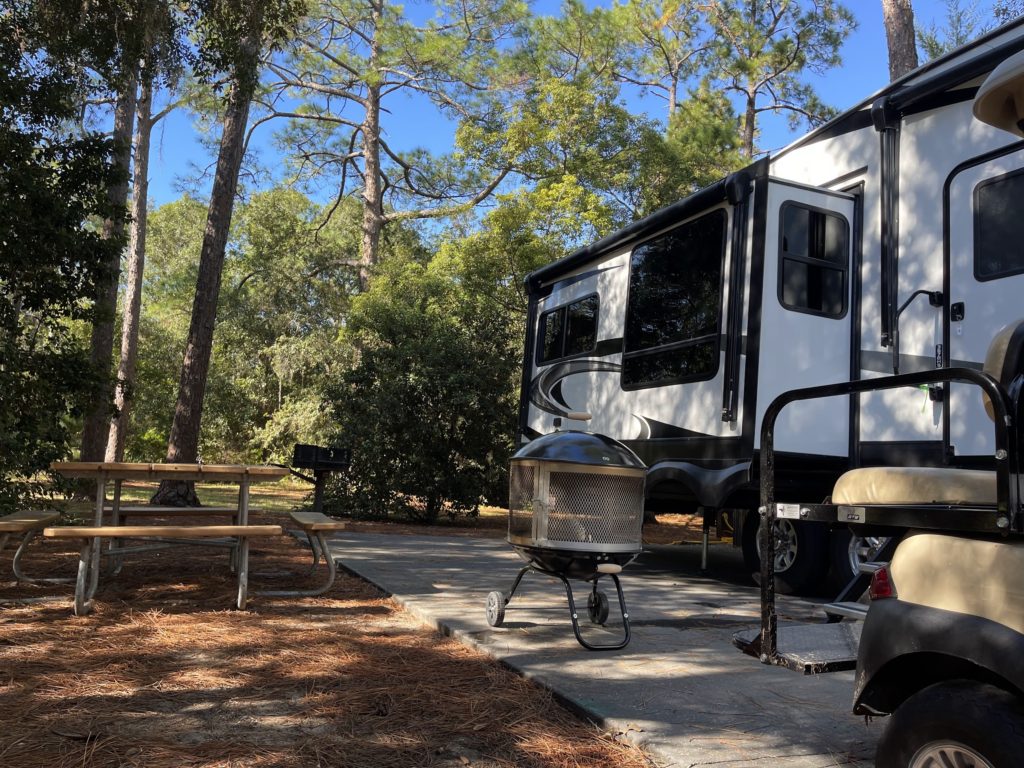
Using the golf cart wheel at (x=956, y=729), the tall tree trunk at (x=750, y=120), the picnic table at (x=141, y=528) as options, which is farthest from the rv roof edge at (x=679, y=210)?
the tall tree trunk at (x=750, y=120)

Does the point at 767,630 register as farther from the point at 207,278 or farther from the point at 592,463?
the point at 207,278

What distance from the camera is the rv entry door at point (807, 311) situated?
5.77 m

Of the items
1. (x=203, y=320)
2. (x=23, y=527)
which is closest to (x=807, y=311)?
(x=23, y=527)

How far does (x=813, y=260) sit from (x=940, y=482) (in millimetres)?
4157

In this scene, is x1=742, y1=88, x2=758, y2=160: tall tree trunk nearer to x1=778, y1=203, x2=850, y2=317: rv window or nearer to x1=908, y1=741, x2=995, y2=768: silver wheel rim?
x1=778, y1=203, x2=850, y2=317: rv window

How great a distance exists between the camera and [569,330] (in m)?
8.59

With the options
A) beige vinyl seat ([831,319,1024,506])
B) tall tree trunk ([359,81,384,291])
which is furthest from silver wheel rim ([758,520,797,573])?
tall tree trunk ([359,81,384,291])

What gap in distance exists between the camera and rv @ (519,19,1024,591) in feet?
16.6

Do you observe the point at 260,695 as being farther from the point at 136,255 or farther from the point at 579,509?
the point at 136,255

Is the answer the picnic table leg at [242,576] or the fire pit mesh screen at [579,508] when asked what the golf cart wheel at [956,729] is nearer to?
the fire pit mesh screen at [579,508]

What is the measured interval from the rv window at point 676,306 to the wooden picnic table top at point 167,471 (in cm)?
314

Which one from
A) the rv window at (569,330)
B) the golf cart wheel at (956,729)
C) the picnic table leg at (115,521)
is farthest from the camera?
the rv window at (569,330)

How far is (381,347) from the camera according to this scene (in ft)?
42.8

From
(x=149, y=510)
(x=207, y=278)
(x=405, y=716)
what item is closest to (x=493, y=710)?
(x=405, y=716)
